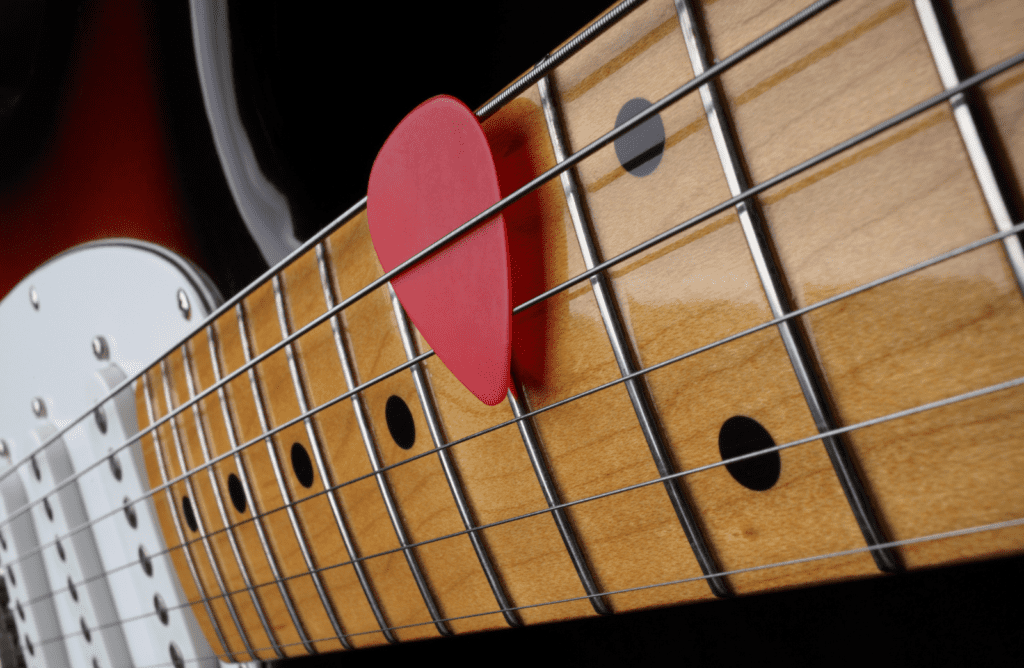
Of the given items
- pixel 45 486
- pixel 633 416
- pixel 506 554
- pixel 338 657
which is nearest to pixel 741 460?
pixel 633 416

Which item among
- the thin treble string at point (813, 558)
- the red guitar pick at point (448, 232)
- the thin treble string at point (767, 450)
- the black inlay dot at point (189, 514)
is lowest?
the thin treble string at point (813, 558)

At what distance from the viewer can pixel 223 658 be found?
705mm

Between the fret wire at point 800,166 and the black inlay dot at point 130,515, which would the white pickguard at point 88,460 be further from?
the fret wire at point 800,166

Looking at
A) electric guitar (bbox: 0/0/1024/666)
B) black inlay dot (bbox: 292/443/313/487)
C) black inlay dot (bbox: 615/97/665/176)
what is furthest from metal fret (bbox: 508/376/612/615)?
black inlay dot (bbox: 292/443/313/487)

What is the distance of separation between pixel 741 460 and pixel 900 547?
0.21 feet

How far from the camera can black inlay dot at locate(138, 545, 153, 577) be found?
738mm

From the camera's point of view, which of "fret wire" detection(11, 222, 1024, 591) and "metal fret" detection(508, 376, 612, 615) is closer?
"fret wire" detection(11, 222, 1024, 591)

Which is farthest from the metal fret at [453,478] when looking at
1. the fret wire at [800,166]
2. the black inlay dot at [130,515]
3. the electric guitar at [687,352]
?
the black inlay dot at [130,515]

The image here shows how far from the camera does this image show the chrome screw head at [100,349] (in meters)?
0.80

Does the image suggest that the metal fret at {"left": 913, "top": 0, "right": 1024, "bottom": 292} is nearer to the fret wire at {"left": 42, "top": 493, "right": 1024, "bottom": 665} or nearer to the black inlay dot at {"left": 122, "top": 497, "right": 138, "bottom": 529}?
the fret wire at {"left": 42, "top": 493, "right": 1024, "bottom": 665}

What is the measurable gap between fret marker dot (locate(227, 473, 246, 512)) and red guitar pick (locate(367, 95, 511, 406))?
311mm

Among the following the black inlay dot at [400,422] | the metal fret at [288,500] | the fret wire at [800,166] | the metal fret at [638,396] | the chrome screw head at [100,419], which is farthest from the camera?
the chrome screw head at [100,419]

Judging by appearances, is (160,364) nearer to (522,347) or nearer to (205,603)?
(205,603)

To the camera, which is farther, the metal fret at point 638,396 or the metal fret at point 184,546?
the metal fret at point 184,546
